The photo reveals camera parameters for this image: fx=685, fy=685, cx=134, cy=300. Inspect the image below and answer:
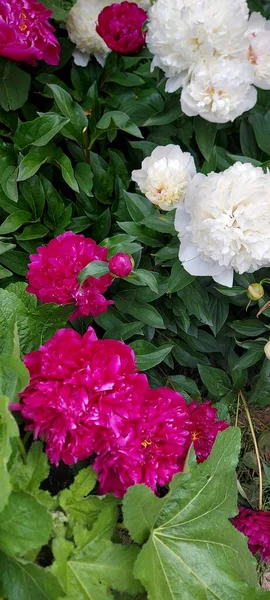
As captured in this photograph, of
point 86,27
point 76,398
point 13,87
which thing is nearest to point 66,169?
point 13,87

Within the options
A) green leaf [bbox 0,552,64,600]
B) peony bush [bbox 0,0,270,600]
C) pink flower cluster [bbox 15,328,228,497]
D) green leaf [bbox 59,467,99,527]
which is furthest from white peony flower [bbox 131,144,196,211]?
green leaf [bbox 0,552,64,600]

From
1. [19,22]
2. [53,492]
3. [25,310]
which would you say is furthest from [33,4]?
[53,492]

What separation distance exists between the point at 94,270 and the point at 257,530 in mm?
466

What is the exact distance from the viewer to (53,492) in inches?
32.9

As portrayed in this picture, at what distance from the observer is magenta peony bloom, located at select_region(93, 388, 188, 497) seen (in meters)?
0.75

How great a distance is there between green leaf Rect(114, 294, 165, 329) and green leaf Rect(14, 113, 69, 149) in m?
0.28

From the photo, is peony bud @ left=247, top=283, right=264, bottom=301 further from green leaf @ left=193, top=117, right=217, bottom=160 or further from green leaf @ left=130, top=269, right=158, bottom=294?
green leaf @ left=193, top=117, right=217, bottom=160

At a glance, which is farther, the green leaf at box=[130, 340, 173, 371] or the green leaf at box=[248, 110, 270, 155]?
the green leaf at box=[248, 110, 270, 155]

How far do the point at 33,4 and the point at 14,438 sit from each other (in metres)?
0.74

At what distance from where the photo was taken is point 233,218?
3.14 ft

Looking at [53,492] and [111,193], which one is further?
[111,193]

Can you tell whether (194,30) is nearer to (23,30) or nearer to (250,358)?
(23,30)

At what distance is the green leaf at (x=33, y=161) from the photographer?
1.10 m

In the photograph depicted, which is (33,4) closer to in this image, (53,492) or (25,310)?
(25,310)
